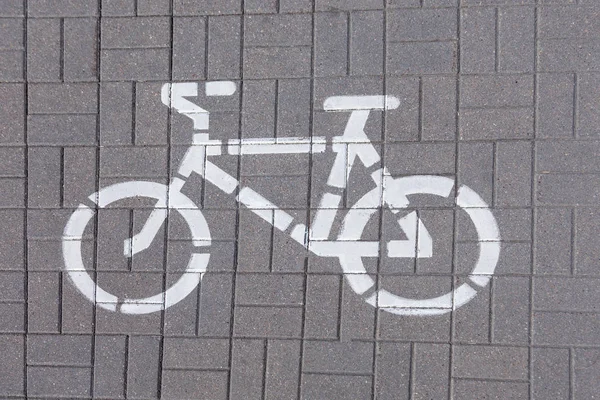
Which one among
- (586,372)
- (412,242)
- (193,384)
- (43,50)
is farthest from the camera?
(43,50)

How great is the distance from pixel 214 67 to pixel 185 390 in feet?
6.04

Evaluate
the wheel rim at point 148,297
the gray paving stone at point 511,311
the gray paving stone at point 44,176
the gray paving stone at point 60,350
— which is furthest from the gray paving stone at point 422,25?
the gray paving stone at point 60,350

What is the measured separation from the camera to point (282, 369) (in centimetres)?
354

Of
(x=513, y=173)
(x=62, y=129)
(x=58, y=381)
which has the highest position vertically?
(x=62, y=129)

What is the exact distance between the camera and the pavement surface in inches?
134

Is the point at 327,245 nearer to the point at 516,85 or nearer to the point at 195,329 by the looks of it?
the point at 195,329

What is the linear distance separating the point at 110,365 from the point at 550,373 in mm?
2439

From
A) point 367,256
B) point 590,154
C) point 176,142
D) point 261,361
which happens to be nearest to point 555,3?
point 590,154

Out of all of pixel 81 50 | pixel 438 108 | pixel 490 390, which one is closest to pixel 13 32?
pixel 81 50

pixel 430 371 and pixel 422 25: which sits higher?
pixel 422 25

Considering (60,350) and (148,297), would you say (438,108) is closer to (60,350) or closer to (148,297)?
(148,297)

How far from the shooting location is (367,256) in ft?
11.5

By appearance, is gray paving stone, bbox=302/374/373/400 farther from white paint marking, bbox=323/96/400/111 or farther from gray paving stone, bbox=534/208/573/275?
white paint marking, bbox=323/96/400/111

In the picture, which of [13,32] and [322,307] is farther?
[13,32]
